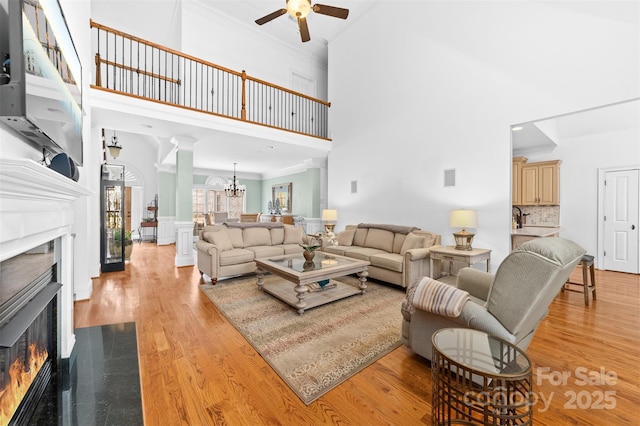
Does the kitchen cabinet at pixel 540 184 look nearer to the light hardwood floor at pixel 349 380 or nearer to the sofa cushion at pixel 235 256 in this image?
the light hardwood floor at pixel 349 380

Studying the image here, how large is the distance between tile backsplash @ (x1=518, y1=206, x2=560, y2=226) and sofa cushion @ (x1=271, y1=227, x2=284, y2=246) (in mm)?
5227

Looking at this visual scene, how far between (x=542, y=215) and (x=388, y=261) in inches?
164

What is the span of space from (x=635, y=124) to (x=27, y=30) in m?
7.71

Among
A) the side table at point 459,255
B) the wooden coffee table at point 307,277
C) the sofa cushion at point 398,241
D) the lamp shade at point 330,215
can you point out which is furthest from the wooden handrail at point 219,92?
the side table at point 459,255

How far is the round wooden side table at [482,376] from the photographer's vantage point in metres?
1.09

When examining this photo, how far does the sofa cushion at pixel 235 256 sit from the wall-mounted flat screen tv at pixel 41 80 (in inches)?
92.3

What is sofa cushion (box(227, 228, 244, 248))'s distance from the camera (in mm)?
4660

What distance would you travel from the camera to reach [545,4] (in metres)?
3.52

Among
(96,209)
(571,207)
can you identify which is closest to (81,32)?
(96,209)

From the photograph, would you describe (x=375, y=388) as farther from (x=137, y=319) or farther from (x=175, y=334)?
(x=137, y=319)

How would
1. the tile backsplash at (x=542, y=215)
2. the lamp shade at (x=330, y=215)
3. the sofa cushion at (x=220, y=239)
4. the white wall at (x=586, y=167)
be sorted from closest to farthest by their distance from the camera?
the sofa cushion at (x=220, y=239) < the white wall at (x=586, y=167) < the tile backsplash at (x=542, y=215) < the lamp shade at (x=330, y=215)

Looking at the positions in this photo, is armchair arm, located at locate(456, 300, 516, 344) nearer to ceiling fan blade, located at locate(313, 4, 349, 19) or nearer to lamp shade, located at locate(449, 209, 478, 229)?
Answer: lamp shade, located at locate(449, 209, 478, 229)

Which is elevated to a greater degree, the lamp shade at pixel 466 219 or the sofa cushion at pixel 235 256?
the lamp shade at pixel 466 219

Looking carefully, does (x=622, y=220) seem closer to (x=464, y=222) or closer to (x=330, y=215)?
(x=464, y=222)
